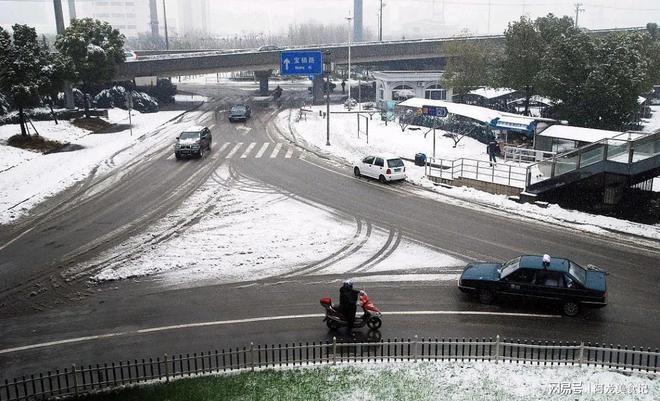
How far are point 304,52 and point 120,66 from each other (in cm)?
3335

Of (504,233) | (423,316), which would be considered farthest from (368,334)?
(504,233)

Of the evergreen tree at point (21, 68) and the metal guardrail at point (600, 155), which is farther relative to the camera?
the evergreen tree at point (21, 68)

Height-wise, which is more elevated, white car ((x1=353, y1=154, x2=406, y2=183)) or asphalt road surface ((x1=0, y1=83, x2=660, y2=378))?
white car ((x1=353, y1=154, x2=406, y2=183))

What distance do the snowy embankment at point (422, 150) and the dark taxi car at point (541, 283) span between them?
329 inches

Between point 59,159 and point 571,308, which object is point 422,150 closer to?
point 59,159

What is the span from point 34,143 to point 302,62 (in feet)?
71.5

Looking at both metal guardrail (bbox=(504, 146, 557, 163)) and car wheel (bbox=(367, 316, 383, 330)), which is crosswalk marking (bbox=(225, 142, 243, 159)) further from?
car wheel (bbox=(367, 316, 383, 330))

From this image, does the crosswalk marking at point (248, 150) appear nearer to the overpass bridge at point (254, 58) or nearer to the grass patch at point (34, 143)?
the grass patch at point (34, 143)

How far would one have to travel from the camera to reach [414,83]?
74188mm

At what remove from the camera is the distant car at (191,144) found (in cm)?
3903

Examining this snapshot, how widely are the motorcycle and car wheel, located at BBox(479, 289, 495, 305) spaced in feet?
11.5

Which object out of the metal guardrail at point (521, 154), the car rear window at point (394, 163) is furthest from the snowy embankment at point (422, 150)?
the metal guardrail at point (521, 154)

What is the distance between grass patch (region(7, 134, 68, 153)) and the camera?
1606 inches

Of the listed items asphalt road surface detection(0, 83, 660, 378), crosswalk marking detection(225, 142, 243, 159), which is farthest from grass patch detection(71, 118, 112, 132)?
asphalt road surface detection(0, 83, 660, 378)
